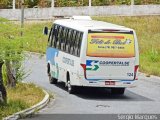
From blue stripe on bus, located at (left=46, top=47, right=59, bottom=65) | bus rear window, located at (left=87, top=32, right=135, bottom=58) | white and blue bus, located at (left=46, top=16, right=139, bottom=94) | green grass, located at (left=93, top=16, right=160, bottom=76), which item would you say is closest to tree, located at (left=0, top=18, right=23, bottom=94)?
white and blue bus, located at (left=46, top=16, right=139, bottom=94)

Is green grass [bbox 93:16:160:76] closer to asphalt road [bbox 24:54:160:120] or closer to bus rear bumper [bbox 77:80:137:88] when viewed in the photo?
asphalt road [bbox 24:54:160:120]

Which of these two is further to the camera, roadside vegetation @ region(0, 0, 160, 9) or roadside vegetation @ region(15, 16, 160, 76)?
roadside vegetation @ region(0, 0, 160, 9)

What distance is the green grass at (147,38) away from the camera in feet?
126

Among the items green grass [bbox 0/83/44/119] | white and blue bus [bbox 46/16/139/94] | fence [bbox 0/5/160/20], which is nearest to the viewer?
green grass [bbox 0/83/44/119]

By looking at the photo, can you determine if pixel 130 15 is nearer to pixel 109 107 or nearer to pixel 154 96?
pixel 154 96

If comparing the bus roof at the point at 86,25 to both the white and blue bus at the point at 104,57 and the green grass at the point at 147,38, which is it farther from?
the green grass at the point at 147,38

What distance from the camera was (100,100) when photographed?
83.0ft

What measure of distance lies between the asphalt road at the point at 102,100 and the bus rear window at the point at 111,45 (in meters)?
1.79

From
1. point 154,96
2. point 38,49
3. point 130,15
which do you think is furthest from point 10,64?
point 130,15

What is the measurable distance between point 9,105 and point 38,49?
25.2 m

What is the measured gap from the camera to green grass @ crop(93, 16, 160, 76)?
126ft

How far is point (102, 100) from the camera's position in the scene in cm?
2534

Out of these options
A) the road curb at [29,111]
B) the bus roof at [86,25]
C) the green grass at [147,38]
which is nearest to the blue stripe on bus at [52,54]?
the bus roof at [86,25]

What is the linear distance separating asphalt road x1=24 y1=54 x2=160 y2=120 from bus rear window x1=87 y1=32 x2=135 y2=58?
179cm
